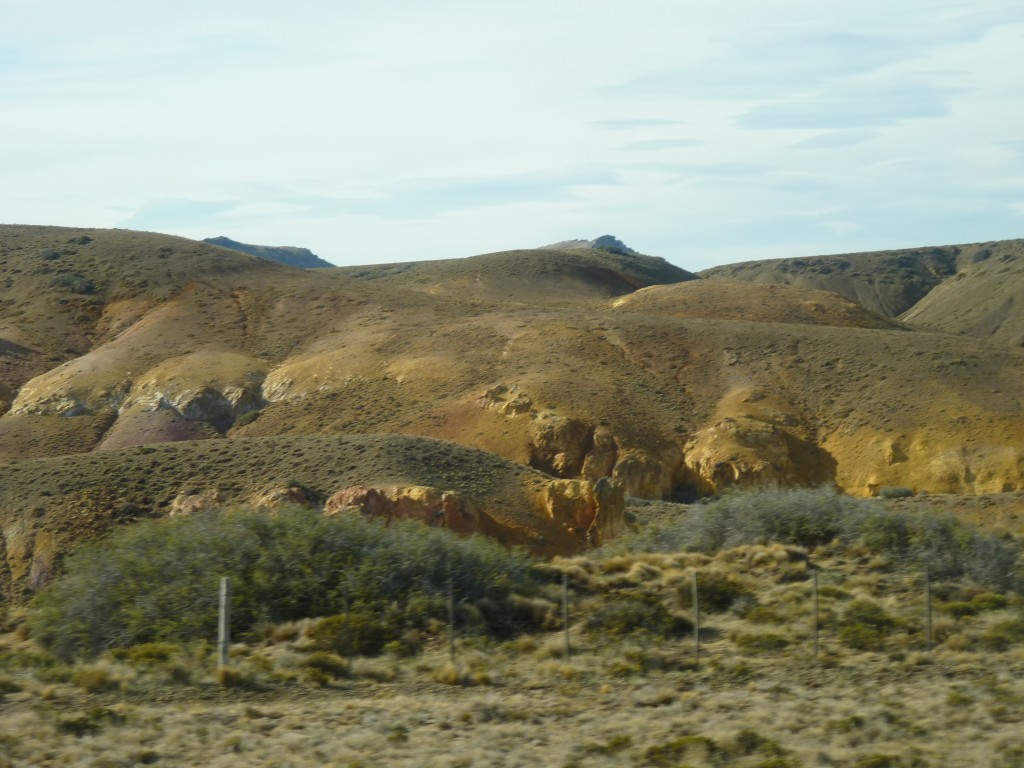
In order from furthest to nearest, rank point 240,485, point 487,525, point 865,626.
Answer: point 240,485 < point 487,525 < point 865,626

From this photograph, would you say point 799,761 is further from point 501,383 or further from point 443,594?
point 501,383

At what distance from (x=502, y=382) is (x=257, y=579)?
3995 centimetres

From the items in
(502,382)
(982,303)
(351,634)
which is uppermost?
(982,303)

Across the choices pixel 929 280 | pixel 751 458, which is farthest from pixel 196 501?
pixel 929 280

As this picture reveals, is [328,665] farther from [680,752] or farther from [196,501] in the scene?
[196,501]

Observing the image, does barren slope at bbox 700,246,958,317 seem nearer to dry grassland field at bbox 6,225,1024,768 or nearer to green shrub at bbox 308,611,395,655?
dry grassland field at bbox 6,225,1024,768

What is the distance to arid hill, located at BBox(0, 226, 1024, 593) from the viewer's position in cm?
5322

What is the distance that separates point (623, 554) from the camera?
25.2 m

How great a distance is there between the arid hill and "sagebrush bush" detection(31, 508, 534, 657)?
18.5 meters

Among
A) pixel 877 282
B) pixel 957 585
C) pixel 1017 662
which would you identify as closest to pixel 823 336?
pixel 957 585

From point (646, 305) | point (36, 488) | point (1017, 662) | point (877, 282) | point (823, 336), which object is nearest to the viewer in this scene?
point (1017, 662)

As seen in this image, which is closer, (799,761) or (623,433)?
(799,761)

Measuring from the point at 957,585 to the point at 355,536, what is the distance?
32.0 ft

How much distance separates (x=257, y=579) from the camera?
19938 millimetres
